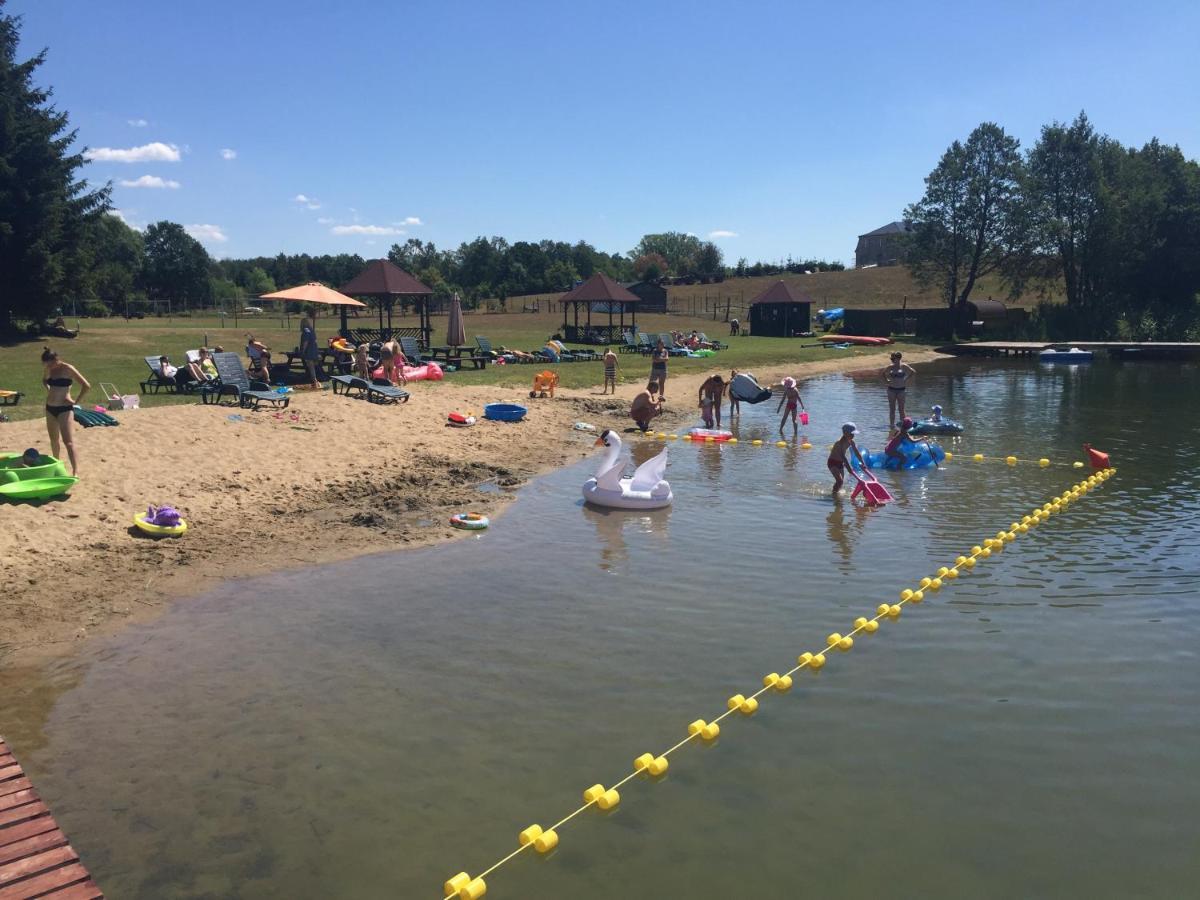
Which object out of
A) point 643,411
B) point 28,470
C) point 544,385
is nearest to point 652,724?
point 28,470

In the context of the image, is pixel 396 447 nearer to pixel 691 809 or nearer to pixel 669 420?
pixel 669 420

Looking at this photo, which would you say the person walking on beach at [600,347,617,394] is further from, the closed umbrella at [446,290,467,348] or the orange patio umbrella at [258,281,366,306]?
the orange patio umbrella at [258,281,366,306]

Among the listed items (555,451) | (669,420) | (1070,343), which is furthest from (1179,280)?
(555,451)

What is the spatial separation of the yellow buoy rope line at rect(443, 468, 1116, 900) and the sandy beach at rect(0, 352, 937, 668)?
5.17m

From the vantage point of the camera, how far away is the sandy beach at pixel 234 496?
9.12m

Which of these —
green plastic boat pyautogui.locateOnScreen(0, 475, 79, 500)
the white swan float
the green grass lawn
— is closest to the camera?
green plastic boat pyautogui.locateOnScreen(0, 475, 79, 500)

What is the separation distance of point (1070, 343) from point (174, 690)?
51.7 meters

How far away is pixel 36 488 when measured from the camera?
1053cm

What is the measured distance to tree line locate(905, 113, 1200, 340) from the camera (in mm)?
51500

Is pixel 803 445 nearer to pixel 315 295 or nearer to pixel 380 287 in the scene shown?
pixel 315 295

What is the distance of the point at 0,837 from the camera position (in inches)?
186

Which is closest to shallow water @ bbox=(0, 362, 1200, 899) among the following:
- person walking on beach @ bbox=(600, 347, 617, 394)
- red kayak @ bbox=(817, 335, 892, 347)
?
person walking on beach @ bbox=(600, 347, 617, 394)

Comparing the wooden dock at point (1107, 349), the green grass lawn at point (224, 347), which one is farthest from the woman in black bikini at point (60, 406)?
the wooden dock at point (1107, 349)

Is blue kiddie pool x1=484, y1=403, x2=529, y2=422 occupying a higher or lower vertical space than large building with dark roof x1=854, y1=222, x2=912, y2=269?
lower
